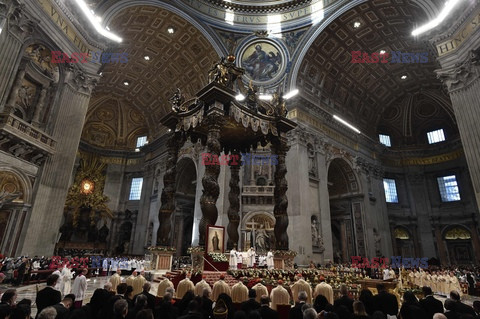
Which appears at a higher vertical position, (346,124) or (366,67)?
(366,67)

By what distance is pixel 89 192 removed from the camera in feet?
70.7

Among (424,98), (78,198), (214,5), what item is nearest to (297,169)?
(214,5)

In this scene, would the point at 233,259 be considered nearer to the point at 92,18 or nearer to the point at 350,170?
the point at 92,18

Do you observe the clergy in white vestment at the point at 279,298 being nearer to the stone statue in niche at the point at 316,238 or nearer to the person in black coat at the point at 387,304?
the person in black coat at the point at 387,304

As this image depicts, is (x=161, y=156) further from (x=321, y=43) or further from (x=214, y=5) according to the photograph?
(x=321, y=43)

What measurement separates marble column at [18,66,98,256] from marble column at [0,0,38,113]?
84.4 inches

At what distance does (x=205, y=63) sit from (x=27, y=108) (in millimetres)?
10737

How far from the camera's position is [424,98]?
867 inches

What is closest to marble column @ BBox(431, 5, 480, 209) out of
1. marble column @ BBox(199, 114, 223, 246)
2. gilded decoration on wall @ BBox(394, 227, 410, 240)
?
marble column @ BBox(199, 114, 223, 246)

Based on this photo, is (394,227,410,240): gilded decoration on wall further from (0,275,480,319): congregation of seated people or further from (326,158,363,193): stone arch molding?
(0,275,480,319): congregation of seated people

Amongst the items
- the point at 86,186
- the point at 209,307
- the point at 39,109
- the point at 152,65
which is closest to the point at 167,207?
the point at 209,307

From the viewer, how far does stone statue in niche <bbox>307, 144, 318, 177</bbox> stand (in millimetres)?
15668

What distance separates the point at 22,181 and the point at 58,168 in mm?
1289

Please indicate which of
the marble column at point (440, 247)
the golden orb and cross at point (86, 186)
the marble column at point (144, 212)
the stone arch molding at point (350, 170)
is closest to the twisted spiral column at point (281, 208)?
the stone arch molding at point (350, 170)
